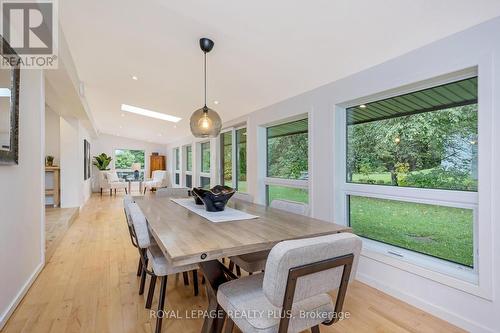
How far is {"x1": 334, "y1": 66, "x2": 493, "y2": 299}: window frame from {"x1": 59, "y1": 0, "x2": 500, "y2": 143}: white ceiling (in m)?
0.32

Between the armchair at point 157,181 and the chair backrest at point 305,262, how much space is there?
30.1 ft

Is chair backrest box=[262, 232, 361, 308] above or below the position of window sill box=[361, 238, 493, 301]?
above

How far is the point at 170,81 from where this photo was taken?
371 centimetres

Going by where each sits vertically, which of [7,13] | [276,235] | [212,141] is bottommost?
[276,235]

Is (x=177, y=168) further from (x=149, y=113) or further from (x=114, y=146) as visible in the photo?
(x=149, y=113)

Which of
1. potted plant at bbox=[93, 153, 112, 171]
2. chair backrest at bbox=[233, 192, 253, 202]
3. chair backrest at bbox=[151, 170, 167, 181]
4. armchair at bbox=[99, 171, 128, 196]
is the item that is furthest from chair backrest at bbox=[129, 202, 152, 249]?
potted plant at bbox=[93, 153, 112, 171]

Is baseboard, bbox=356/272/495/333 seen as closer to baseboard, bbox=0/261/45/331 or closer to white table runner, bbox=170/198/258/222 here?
white table runner, bbox=170/198/258/222

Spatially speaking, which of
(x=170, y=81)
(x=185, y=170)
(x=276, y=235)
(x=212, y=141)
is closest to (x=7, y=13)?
(x=170, y=81)

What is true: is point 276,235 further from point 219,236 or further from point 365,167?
point 365,167

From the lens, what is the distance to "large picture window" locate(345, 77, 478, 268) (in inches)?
73.4

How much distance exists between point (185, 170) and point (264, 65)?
635 cm

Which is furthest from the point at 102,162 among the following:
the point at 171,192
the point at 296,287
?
the point at 296,287

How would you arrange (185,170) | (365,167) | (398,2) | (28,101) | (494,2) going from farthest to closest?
1. (185,170)
2. (365,167)
3. (28,101)
4. (398,2)
5. (494,2)

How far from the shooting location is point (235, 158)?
195 inches
